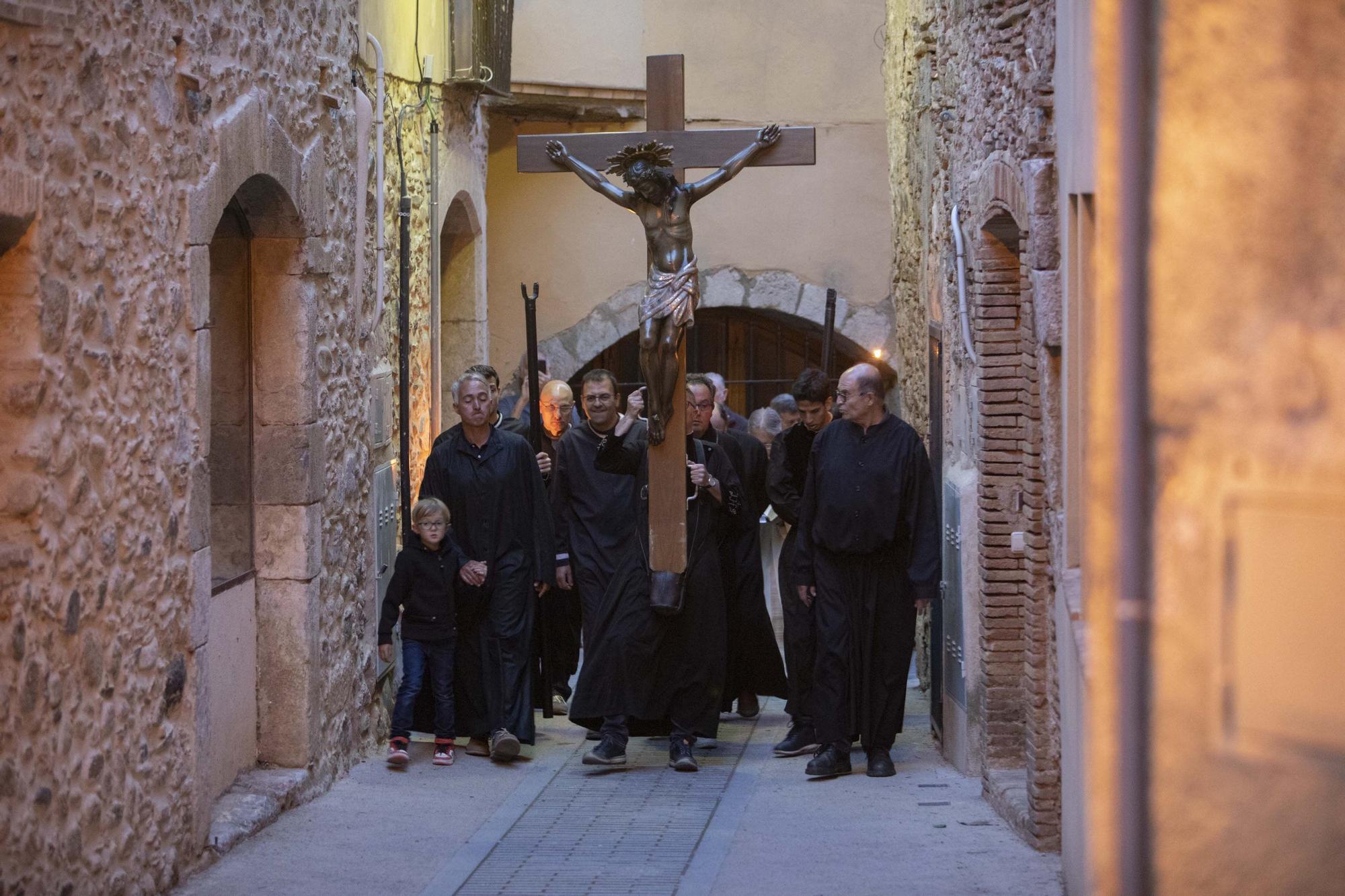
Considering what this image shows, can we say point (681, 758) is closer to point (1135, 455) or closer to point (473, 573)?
point (473, 573)

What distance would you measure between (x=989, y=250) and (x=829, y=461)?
1.21 meters

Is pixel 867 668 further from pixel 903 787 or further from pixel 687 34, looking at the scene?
pixel 687 34

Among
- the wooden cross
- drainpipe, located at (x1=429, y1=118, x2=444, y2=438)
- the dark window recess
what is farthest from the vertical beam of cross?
the dark window recess

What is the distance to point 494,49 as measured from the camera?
1139 centimetres

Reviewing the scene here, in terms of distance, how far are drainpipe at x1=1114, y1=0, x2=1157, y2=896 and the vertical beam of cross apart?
552 cm

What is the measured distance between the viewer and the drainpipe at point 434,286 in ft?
32.8

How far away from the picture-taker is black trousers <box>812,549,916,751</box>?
7504mm

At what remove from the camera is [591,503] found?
8.30m

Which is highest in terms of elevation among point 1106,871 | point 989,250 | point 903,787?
point 989,250

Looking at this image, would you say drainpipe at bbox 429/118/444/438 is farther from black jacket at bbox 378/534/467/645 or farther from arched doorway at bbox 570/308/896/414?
arched doorway at bbox 570/308/896/414

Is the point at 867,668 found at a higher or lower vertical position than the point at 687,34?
lower

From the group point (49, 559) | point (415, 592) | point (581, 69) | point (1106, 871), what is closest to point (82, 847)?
point (49, 559)

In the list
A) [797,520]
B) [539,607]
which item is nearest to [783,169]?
[797,520]

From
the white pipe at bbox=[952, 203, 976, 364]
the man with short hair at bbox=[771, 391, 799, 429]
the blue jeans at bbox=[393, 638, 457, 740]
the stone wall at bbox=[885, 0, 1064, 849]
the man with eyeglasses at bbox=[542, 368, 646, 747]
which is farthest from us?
the man with short hair at bbox=[771, 391, 799, 429]
